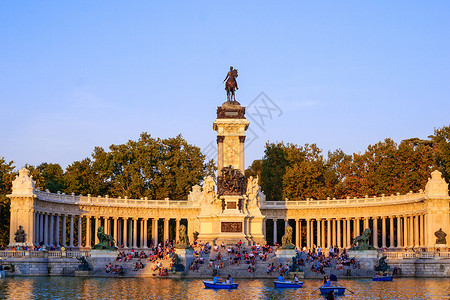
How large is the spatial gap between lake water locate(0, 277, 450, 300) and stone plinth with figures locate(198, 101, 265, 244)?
21.1 m

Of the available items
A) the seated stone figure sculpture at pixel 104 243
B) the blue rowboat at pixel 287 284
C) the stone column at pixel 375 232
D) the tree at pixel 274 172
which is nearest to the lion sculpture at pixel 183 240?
the seated stone figure sculpture at pixel 104 243

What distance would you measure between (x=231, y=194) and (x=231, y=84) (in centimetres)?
1290

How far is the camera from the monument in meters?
81.1

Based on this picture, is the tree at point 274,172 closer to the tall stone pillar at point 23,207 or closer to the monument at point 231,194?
the monument at point 231,194

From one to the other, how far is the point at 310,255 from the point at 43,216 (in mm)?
33745

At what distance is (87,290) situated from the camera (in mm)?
49469

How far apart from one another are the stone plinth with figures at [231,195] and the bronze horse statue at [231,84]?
125 cm

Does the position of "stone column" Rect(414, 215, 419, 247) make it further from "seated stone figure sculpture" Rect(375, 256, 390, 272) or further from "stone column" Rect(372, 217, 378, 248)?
"seated stone figure sculpture" Rect(375, 256, 390, 272)

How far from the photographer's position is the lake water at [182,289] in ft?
150

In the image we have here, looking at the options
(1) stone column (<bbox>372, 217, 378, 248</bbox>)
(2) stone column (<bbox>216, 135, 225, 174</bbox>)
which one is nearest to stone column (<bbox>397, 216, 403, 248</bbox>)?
(1) stone column (<bbox>372, 217, 378, 248</bbox>)

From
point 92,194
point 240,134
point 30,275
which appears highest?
point 240,134

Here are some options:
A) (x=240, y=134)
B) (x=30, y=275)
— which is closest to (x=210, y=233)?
(x=240, y=134)

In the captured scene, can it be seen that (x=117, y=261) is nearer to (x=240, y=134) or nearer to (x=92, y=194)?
(x=240, y=134)

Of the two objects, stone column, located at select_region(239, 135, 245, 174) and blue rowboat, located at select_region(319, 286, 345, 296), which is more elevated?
stone column, located at select_region(239, 135, 245, 174)
